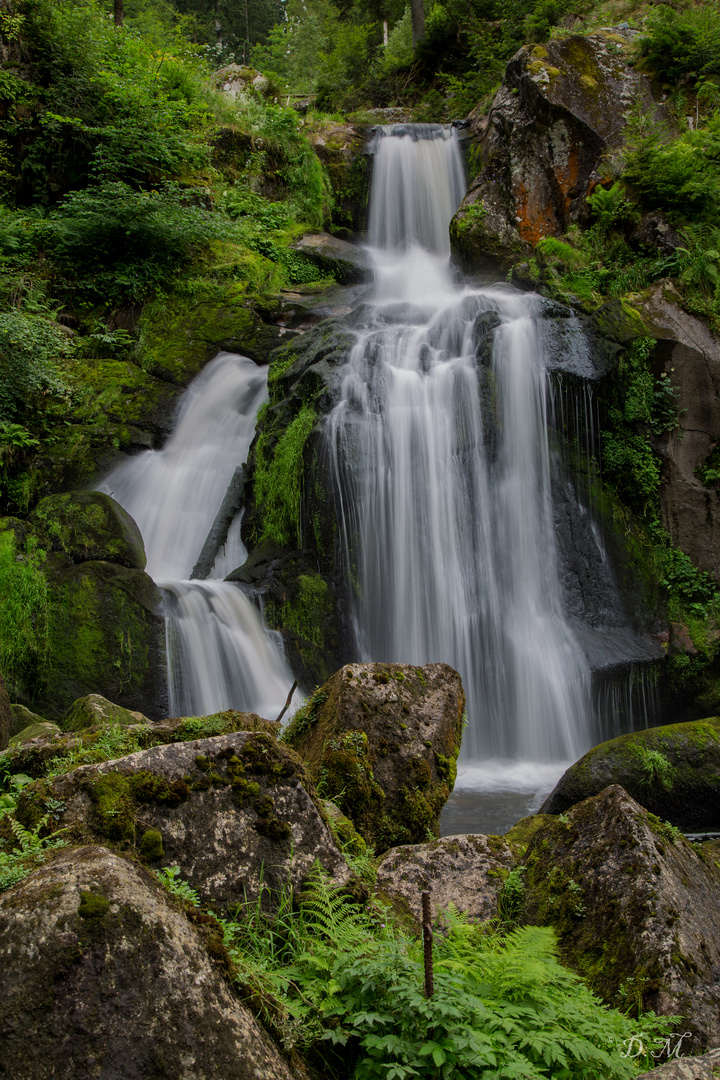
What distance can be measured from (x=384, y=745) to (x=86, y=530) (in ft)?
18.2

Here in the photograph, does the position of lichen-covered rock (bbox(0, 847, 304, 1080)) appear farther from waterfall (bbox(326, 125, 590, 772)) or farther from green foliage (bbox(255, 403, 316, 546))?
green foliage (bbox(255, 403, 316, 546))

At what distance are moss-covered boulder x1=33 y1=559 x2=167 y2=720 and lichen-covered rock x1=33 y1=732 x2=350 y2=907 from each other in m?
5.62

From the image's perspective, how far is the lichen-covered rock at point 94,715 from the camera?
4.67 metres

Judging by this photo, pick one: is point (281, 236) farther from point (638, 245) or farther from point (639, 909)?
point (639, 909)

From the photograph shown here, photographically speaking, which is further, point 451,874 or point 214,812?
point 451,874

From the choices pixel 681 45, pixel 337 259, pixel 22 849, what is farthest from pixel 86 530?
pixel 681 45

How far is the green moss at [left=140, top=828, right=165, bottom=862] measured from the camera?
2.23m

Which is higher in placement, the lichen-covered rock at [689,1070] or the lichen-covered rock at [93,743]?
the lichen-covered rock at [93,743]

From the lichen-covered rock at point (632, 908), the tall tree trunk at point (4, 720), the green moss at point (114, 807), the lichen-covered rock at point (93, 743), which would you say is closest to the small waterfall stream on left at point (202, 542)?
the tall tree trunk at point (4, 720)

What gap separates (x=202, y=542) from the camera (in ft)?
35.0

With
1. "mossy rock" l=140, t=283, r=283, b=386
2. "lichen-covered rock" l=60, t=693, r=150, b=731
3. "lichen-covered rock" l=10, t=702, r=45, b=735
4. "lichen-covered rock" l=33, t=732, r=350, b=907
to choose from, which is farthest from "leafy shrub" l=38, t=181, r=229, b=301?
"lichen-covered rock" l=33, t=732, r=350, b=907

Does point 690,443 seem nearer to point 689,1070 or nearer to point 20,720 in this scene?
point 20,720

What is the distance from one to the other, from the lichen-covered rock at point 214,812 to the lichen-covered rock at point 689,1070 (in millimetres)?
1146

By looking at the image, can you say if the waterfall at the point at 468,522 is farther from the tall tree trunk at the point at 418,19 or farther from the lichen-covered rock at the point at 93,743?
the tall tree trunk at the point at 418,19
